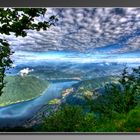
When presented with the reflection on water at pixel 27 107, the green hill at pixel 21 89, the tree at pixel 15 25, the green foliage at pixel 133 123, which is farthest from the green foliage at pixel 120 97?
the tree at pixel 15 25

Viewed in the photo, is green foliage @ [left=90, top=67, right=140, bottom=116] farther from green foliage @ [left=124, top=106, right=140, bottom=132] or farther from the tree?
the tree

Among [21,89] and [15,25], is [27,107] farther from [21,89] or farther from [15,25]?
[15,25]

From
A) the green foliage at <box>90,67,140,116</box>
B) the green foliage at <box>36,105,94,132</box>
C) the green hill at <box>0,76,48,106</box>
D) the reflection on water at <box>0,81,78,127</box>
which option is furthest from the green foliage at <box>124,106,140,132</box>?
the green hill at <box>0,76,48,106</box>

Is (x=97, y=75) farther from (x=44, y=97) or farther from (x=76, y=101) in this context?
(x=44, y=97)

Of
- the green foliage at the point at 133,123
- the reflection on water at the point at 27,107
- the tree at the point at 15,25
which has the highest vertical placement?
the tree at the point at 15,25

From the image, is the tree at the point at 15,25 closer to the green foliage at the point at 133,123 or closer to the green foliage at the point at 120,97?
the green foliage at the point at 120,97
